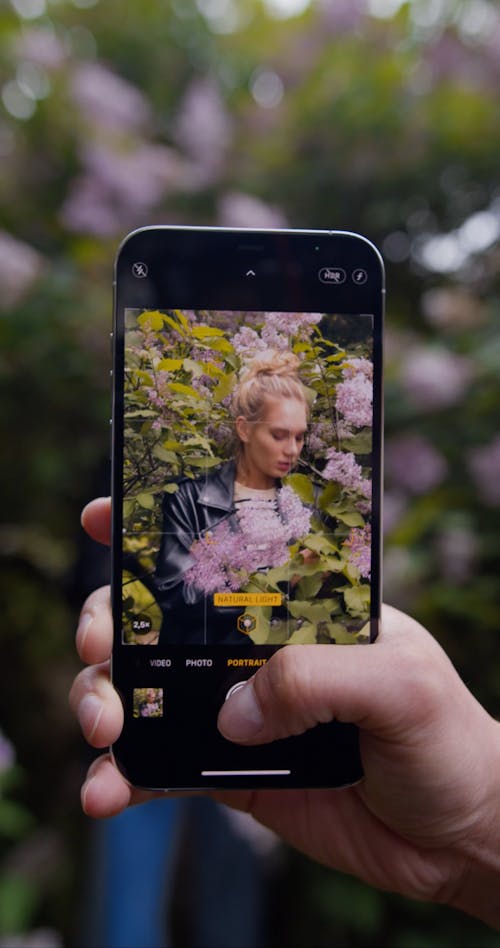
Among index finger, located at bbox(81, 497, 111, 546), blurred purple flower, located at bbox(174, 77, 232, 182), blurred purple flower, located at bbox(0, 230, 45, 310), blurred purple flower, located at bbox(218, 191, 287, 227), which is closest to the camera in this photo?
index finger, located at bbox(81, 497, 111, 546)

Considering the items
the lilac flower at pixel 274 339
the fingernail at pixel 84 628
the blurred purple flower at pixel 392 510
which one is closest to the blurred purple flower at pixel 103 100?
the blurred purple flower at pixel 392 510

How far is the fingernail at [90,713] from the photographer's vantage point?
1.77ft

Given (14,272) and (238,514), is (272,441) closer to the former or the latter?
(238,514)

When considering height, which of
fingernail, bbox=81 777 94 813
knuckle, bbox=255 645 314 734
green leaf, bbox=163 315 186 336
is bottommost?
fingernail, bbox=81 777 94 813

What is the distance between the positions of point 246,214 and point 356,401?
714 mm

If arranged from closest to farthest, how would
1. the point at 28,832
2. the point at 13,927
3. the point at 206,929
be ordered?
the point at 13,927
the point at 28,832
the point at 206,929

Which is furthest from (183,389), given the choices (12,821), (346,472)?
(12,821)

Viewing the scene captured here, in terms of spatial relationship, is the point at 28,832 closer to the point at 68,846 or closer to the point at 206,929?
the point at 68,846

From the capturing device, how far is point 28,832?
1362 mm

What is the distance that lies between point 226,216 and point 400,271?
34 centimetres

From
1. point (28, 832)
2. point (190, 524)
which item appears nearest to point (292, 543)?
point (190, 524)

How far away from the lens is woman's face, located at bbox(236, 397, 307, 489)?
555mm

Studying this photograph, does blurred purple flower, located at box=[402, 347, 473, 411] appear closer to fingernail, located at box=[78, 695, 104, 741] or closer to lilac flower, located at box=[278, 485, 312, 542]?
lilac flower, located at box=[278, 485, 312, 542]

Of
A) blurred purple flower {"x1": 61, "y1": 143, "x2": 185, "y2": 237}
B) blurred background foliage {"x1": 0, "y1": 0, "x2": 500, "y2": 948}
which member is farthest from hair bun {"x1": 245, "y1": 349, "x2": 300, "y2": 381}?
blurred purple flower {"x1": 61, "y1": 143, "x2": 185, "y2": 237}
